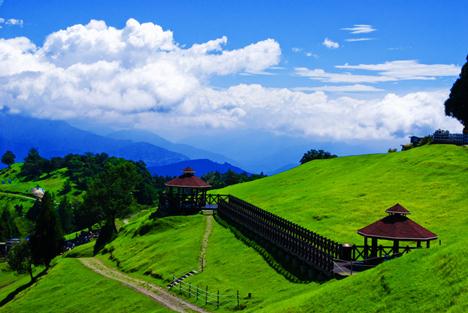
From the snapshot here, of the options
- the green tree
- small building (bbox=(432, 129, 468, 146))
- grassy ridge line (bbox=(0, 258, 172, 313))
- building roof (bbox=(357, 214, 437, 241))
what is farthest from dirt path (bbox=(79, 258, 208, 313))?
small building (bbox=(432, 129, 468, 146))

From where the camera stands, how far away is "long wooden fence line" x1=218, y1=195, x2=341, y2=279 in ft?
137

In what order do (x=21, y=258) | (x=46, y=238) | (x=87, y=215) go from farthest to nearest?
1. (x=87, y=215)
2. (x=21, y=258)
3. (x=46, y=238)

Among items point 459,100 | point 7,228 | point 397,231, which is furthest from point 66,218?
point 397,231

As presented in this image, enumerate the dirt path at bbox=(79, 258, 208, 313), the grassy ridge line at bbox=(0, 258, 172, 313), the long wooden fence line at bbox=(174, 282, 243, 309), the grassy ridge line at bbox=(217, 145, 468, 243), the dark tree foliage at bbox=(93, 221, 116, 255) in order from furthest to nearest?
1. the dark tree foliage at bbox=(93, 221, 116, 255)
2. the grassy ridge line at bbox=(217, 145, 468, 243)
3. the grassy ridge line at bbox=(0, 258, 172, 313)
4. the dirt path at bbox=(79, 258, 208, 313)
5. the long wooden fence line at bbox=(174, 282, 243, 309)

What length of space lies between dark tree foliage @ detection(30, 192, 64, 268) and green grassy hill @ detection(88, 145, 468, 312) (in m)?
9.41

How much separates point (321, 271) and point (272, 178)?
2606 inches

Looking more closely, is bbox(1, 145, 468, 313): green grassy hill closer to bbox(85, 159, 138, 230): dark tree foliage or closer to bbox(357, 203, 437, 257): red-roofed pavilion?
bbox(357, 203, 437, 257): red-roofed pavilion

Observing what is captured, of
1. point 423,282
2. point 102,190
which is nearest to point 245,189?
point 102,190

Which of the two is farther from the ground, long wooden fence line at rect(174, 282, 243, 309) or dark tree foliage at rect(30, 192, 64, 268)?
long wooden fence line at rect(174, 282, 243, 309)

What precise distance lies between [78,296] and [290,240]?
21755mm

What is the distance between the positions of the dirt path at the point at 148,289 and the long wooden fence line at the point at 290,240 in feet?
29.3

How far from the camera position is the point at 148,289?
5034 cm

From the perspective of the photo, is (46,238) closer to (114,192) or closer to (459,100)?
(114,192)

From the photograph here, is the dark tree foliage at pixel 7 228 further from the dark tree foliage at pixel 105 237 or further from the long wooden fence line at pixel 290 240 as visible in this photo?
the long wooden fence line at pixel 290 240
